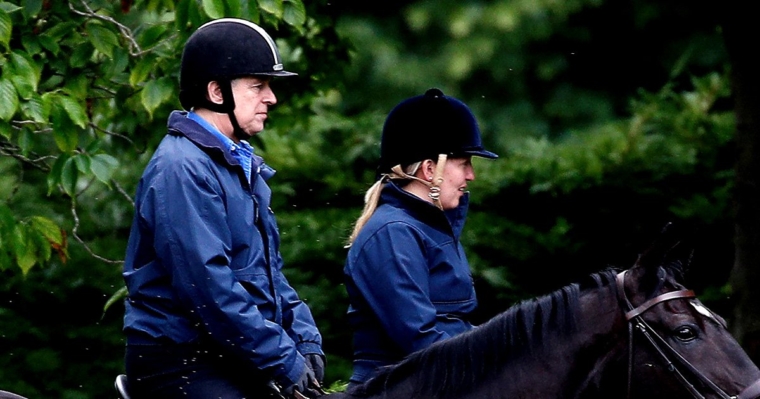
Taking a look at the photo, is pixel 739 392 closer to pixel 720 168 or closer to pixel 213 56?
pixel 213 56

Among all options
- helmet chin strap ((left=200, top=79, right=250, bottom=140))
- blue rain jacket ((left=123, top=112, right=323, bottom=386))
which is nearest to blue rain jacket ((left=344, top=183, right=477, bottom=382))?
blue rain jacket ((left=123, top=112, right=323, bottom=386))

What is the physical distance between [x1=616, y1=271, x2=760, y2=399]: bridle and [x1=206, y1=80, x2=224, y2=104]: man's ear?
1.52 meters

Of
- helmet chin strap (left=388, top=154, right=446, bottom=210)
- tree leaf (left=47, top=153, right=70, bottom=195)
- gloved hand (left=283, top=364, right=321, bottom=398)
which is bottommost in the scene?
tree leaf (left=47, top=153, right=70, bottom=195)

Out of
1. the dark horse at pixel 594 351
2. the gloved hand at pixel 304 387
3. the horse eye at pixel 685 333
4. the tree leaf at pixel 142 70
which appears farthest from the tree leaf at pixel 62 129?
the horse eye at pixel 685 333

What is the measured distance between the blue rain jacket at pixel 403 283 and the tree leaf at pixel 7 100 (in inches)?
63.6

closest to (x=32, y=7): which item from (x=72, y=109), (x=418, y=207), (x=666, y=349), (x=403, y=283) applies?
(x=72, y=109)

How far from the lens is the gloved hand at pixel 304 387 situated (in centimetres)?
386

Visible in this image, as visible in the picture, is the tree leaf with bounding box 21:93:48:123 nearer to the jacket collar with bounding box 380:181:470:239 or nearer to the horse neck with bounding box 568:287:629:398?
the jacket collar with bounding box 380:181:470:239

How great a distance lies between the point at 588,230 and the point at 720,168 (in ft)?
3.91

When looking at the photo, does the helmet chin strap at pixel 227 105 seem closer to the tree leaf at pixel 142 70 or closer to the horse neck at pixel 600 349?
the horse neck at pixel 600 349

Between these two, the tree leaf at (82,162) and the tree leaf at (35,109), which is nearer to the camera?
the tree leaf at (35,109)

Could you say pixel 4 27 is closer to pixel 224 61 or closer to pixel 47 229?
pixel 47 229

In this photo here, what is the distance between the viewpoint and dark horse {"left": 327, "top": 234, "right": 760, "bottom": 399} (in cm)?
364

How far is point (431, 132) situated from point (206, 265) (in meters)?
1.37
